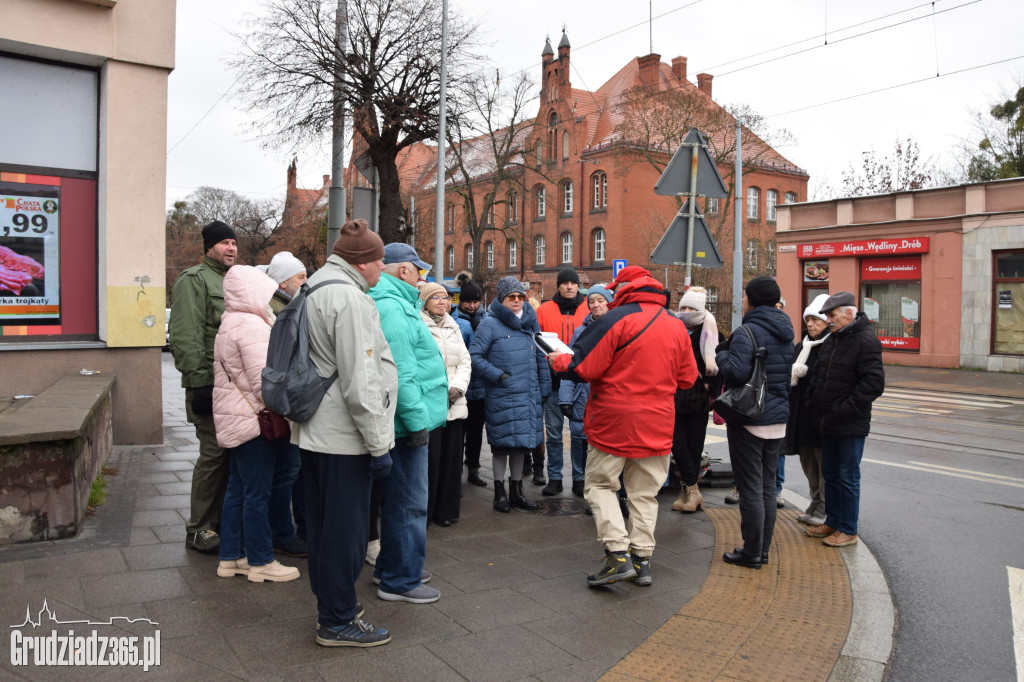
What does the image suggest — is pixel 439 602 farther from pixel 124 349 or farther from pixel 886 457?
pixel 886 457

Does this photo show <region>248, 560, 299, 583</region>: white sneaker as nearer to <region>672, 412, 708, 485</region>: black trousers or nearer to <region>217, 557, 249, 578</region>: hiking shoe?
<region>217, 557, 249, 578</region>: hiking shoe

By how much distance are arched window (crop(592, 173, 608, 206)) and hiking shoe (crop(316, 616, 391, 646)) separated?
49346 millimetres

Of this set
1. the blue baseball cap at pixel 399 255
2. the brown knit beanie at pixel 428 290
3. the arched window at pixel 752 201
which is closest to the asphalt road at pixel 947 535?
the blue baseball cap at pixel 399 255

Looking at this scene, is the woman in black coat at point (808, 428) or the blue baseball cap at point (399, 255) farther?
the woman in black coat at point (808, 428)

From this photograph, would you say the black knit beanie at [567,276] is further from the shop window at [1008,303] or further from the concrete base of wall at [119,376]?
the shop window at [1008,303]

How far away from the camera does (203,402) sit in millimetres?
5020

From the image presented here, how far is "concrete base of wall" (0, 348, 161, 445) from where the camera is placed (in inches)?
310

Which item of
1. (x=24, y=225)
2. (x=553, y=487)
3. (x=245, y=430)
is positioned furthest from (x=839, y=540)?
(x=24, y=225)

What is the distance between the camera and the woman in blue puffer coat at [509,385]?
261 inches

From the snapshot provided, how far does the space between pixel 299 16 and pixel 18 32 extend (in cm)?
1024

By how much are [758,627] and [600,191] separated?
4970 centimetres

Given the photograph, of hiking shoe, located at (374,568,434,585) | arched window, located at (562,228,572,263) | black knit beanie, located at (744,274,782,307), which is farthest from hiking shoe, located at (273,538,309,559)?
arched window, located at (562,228,572,263)

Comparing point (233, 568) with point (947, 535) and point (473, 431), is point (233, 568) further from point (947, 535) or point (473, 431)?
point (947, 535)

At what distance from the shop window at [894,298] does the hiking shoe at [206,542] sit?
933 inches
